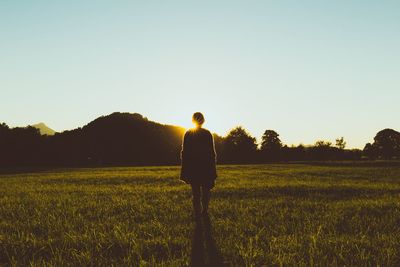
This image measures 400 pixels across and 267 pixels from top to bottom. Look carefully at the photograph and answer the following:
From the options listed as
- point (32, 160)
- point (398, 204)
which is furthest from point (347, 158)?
point (398, 204)

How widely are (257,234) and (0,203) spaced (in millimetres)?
9751

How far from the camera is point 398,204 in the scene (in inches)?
461

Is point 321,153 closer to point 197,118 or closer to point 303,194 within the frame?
point 303,194

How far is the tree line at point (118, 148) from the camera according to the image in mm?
81688

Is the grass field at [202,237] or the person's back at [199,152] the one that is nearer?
the grass field at [202,237]

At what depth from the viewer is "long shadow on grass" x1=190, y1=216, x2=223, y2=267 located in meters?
5.29

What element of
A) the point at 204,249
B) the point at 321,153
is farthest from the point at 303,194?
the point at 321,153

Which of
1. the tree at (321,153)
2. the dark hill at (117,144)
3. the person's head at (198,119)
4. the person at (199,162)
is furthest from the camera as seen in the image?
the tree at (321,153)

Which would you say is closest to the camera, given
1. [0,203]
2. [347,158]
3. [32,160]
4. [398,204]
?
[398,204]

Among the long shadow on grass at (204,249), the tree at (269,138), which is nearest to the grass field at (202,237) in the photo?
the long shadow on grass at (204,249)

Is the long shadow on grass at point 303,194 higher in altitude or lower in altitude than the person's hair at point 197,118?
lower

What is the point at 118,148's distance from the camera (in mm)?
98812

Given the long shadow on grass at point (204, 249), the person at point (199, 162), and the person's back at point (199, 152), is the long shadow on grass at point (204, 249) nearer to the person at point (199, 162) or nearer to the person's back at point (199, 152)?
the person at point (199, 162)

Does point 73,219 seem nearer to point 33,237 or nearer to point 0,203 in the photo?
point 33,237
